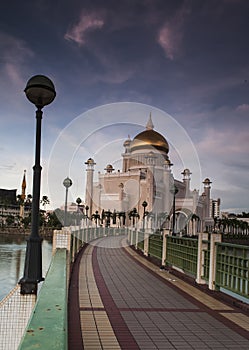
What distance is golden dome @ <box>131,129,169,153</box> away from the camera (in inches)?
2896

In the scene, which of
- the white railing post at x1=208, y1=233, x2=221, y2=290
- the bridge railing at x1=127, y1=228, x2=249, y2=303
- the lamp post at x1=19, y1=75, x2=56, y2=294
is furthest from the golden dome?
the lamp post at x1=19, y1=75, x2=56, y2=294

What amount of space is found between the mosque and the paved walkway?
194 ft

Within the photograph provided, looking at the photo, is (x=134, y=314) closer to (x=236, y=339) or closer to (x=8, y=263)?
(x=236, y=339)

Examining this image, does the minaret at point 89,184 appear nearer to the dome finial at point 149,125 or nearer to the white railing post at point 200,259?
the dome finial at point 149,125

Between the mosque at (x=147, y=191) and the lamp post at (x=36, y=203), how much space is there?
200 ft

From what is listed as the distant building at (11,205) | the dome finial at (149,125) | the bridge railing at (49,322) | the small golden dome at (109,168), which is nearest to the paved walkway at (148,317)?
the bridge railing at (49,322)

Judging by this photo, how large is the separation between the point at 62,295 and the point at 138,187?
69.4 metres

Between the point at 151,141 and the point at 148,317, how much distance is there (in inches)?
2684

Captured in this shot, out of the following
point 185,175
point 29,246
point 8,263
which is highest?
point 185,175

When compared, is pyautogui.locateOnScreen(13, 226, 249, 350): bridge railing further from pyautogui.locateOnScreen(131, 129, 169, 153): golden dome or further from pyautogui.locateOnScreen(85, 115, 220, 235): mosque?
pyautogui.locateOnScreen(131, 129, 169, 153): golden dome

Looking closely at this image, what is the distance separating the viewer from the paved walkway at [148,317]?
5016mm

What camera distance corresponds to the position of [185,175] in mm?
81875

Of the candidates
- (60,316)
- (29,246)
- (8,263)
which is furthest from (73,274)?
(8,263)

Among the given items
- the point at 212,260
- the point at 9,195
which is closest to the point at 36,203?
the point at 212,260
